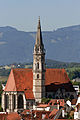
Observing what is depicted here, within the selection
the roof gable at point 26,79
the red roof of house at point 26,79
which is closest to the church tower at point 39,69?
the red roof of house at point 26,79

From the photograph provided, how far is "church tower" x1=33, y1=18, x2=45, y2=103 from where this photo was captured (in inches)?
4547

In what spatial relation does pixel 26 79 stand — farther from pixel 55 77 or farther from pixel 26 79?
pixel 55 77

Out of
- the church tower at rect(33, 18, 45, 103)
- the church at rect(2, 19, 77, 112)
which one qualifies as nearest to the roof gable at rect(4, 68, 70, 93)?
the church at rect(2, 19, 77, 112)

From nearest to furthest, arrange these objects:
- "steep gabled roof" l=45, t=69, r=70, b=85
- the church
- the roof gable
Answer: the church < the roof gable < "steep gabled roof" l=45, t=69, r=70, b=85

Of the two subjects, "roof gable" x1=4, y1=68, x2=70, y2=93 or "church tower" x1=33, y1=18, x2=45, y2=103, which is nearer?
"church tower" x1=33, y1=18, x2=45, y2=103

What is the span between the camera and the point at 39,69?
116375mm

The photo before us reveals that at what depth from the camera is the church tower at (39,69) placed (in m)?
116

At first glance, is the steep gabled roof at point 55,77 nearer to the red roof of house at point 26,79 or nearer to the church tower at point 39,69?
the red roof of house at point 26,79

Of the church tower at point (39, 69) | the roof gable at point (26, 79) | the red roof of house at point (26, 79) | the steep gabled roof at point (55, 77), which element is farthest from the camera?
the steep gabled roof at point (55, 77)

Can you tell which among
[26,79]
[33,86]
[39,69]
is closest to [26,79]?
[26,79]

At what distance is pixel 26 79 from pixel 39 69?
394 cm

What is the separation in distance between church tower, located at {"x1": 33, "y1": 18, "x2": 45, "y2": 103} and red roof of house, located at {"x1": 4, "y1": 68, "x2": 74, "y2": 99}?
118 cm

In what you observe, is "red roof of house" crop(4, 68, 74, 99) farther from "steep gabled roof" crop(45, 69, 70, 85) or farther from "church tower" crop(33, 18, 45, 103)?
"church tower" crop(33, 18, 45, 103)

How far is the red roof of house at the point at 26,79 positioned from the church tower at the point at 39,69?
3.87ft
